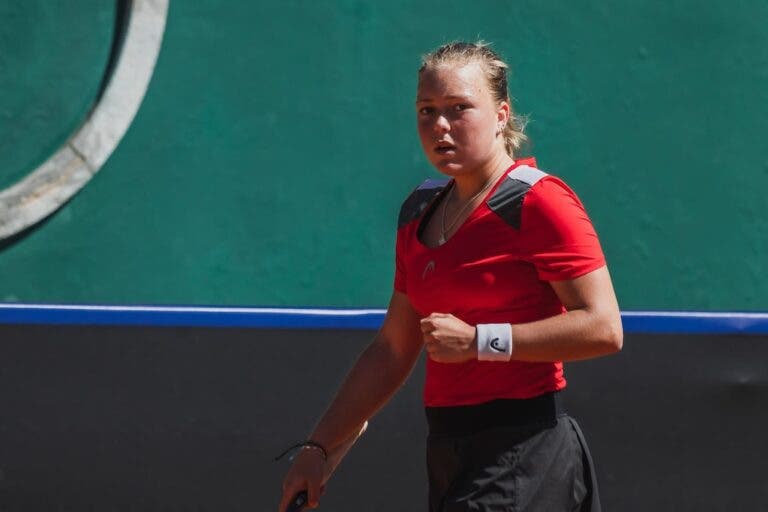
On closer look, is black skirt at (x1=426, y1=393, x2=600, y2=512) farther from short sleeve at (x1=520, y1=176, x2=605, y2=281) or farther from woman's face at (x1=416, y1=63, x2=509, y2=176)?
woman's face at (x1=416, y1=63, x2=509, y2=176)

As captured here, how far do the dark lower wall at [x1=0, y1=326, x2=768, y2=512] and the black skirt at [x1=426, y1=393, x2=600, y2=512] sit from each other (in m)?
2.09

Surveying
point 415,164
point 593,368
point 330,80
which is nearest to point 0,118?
point 330,80

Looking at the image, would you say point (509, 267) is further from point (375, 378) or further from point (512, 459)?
point (375, 378)

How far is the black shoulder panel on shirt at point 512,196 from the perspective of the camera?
7.68ft

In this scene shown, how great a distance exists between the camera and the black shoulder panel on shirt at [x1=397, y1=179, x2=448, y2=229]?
262 centimetres

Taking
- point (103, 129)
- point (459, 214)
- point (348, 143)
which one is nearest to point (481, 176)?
point (459, 214)

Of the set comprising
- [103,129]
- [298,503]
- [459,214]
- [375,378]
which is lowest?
[298,503]

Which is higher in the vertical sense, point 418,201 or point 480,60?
point 480,60

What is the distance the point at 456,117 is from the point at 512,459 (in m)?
0.64

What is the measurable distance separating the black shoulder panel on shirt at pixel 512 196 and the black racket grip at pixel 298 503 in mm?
693

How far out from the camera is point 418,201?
104 inches

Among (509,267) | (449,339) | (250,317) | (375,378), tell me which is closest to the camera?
(449,339)

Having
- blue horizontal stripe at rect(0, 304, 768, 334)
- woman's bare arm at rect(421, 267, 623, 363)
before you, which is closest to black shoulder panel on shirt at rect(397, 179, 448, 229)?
woman's bare arm at rect(421, 267, 623, 363)

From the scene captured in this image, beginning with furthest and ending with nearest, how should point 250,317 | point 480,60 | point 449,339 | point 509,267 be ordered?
point 250,317 → point 480,60 → point 509,267 → point 449,339
